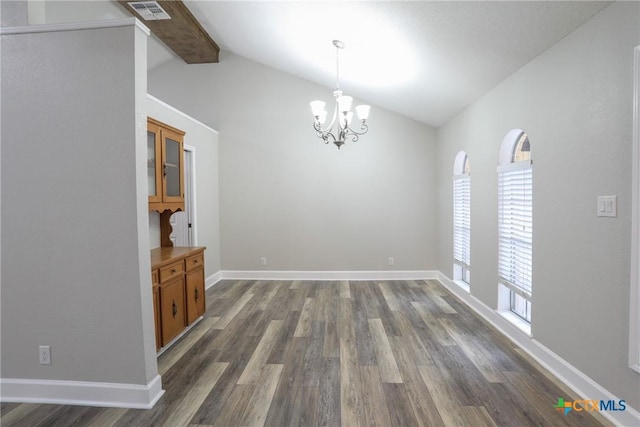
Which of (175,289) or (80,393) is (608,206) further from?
(80,393)

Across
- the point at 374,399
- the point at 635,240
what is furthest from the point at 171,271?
the point at 635,240

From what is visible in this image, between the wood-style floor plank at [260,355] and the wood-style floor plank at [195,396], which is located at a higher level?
the wood-style floor plank at [260,355]

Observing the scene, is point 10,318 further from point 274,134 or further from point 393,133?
point 393,133

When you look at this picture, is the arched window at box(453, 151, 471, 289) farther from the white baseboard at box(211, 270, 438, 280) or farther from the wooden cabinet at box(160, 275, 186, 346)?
the wooden cabinet at box(160, 275, 186, 346)

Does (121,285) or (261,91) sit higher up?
(261,91)

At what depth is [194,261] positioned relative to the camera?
136 inches

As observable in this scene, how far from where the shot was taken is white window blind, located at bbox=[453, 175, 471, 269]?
13.8 ft

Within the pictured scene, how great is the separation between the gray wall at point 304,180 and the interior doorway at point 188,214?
2.69 feet

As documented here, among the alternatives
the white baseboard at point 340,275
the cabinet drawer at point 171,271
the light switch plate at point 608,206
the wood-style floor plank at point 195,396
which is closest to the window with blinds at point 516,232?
the light switch plate at point 608,206

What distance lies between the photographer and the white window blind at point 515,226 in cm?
284

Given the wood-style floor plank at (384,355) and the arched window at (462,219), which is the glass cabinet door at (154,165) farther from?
→ the arched window at (462,219)

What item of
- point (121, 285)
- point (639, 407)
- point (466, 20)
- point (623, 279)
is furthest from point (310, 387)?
point (466, 20)

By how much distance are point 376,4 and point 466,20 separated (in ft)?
2.32

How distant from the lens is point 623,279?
6.06 ft
